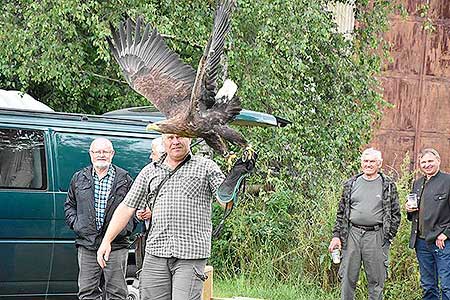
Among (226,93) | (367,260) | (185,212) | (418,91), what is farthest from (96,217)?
(418,91)

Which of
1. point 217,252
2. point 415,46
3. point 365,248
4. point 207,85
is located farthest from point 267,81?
point 415,46

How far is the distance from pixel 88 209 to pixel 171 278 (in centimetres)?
186

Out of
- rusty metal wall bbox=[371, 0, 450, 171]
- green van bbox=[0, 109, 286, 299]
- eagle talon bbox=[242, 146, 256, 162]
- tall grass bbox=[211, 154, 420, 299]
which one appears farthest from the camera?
rusty metal wall bbox=[371, 0, 450, 171]

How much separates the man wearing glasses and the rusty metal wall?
1024 cm

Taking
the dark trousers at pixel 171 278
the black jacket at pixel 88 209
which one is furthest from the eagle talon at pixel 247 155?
the black jacket at pixel 88 209

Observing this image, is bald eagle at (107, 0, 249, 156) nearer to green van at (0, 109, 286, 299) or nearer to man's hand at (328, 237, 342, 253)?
green van at (0, 109, 286, 299)

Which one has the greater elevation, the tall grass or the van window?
the van window

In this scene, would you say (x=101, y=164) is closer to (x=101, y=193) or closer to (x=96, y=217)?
(x=101, y=193)

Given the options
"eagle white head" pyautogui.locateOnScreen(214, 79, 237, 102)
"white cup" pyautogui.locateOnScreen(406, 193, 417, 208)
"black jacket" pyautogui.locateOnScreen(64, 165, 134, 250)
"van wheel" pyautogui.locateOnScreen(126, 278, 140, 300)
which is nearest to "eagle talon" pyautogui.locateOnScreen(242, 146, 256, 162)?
"eagle white head" pyautogui.locateOnScreen(214, 79, 237, 102)

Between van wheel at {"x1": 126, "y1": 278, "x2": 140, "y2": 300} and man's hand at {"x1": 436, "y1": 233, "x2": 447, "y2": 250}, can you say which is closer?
van wheel at {"x1": 126, "y1": 278, "x2": 140, "y2": 300}

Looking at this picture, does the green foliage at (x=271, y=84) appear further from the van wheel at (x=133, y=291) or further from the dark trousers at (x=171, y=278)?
the dark trousers at (x=171, y=278)

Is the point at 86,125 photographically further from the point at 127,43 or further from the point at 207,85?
the point at 207,85

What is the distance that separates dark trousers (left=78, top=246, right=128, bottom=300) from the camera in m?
8.18

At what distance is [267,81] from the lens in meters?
11.7
